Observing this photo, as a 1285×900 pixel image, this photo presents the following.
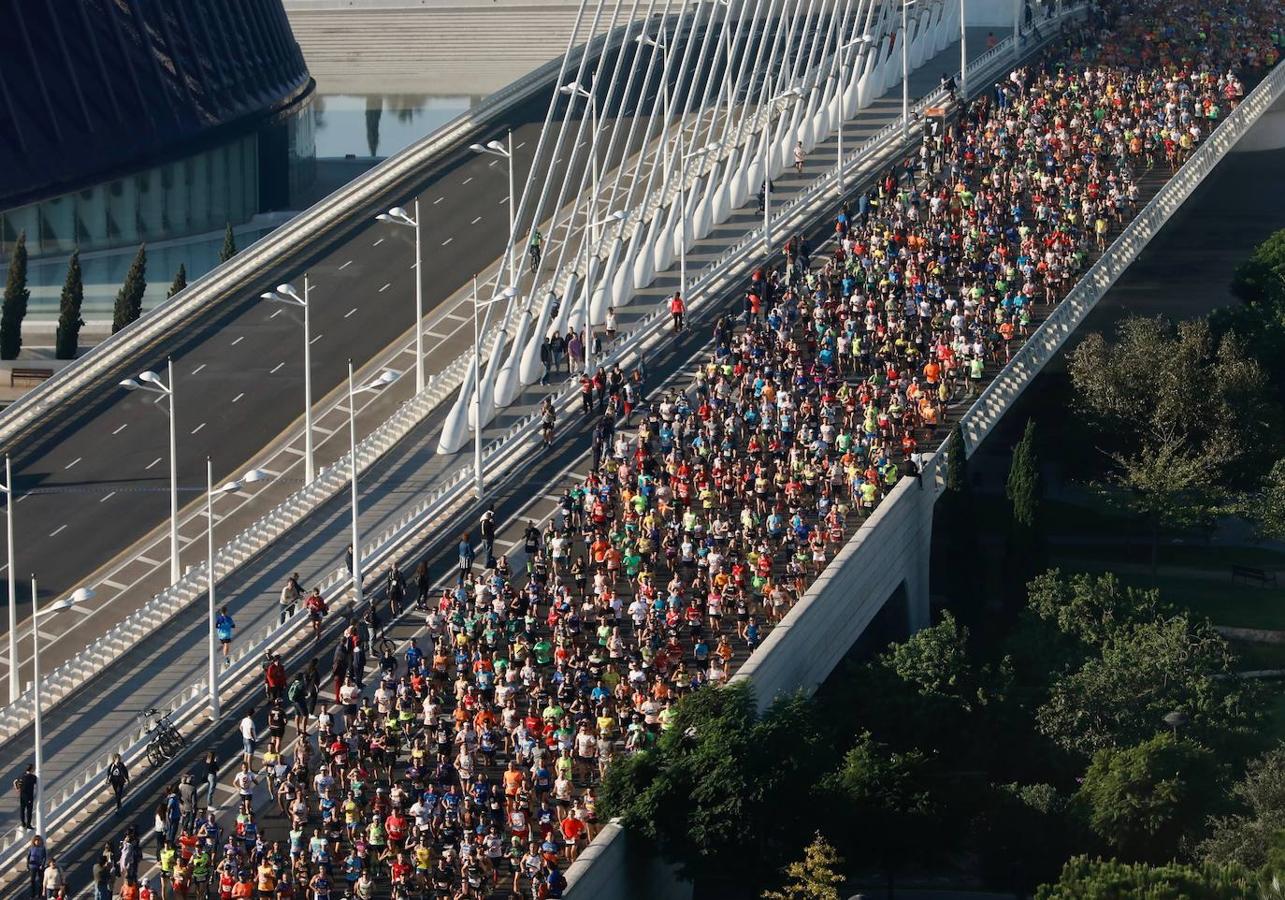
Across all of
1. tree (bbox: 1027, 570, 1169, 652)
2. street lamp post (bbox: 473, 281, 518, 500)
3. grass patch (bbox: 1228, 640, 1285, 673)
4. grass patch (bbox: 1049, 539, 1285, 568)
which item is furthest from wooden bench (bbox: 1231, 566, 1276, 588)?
street lamp post (bbox: 473, 281, 518, 500)

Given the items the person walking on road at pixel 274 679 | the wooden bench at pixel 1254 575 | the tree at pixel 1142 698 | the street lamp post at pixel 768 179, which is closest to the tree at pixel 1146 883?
the tree at pixel 1142 698

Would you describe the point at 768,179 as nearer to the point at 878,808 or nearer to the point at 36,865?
the point at 878,808

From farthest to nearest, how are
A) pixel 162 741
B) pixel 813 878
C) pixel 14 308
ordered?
pixel 14 308
pixel 162 741
pixel 813 878

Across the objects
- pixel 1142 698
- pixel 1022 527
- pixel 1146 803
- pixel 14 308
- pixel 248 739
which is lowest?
pixel 1146 803

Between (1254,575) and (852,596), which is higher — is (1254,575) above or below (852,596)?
below

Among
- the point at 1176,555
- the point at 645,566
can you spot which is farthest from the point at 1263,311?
the point at 645,566

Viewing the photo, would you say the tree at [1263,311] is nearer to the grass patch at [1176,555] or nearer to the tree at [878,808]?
the grass patch at [1176,555]
